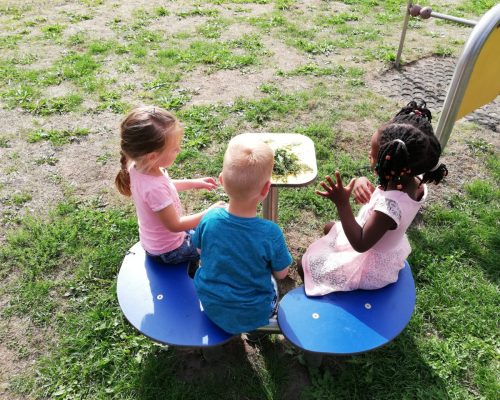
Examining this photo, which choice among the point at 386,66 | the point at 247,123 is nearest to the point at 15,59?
the point at 247,123

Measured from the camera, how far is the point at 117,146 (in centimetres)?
466

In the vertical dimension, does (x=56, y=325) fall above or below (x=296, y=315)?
below

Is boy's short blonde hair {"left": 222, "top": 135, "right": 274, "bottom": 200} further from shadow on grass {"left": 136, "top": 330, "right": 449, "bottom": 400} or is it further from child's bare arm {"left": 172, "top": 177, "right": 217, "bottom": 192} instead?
shadow on grass {"left": 136, "top": 330, "right": 449, "bottom": 400}

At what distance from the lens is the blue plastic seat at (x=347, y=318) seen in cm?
214

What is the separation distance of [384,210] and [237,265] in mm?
807

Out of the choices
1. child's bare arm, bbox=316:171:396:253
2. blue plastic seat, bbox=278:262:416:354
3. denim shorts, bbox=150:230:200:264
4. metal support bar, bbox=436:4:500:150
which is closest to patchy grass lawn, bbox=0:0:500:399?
blue plastic seat, bbox=278:262:416:354

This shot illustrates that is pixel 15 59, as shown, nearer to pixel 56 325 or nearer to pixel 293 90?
pixel 293 90

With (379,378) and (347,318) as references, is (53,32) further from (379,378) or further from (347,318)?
(379,378)

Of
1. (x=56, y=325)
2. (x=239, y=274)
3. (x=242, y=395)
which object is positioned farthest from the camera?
(x=56, y=325)

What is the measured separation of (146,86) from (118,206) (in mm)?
2357

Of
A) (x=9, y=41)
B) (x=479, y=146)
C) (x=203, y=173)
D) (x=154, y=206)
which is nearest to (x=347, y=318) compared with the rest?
(x=154, y=206)

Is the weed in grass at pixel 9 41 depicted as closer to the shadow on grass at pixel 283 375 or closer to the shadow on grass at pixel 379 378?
the shadow on grass at pixel 283 375

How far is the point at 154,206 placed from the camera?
7.75 feet

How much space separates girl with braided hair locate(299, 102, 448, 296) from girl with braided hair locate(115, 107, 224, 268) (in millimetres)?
715
